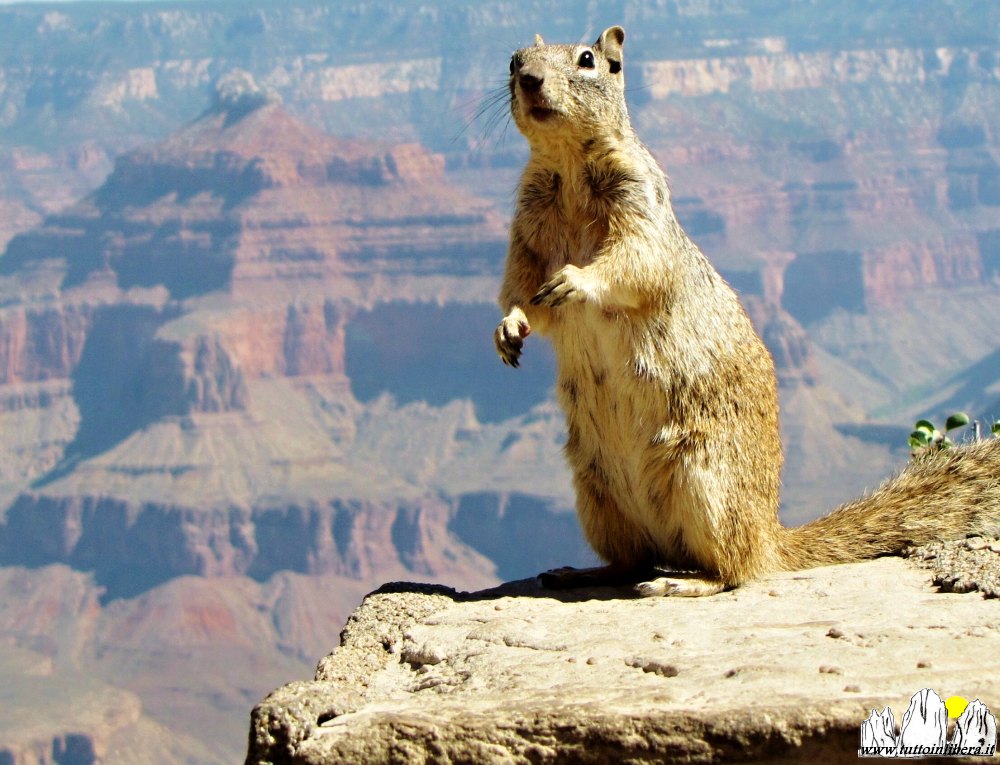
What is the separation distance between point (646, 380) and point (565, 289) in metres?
0.89

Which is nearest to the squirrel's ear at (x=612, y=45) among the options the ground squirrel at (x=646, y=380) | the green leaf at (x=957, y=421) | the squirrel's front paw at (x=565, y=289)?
the ground squirrel at (x=646, y=380)

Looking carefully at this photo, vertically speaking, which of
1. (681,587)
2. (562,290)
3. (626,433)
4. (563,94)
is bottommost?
(681,587)

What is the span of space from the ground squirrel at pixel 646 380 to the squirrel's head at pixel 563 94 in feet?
0.04

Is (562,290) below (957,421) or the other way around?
the other way around

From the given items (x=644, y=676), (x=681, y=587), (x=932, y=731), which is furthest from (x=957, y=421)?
(x=932, y=731)

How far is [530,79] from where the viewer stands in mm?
10016

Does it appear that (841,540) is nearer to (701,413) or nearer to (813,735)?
(701,413)

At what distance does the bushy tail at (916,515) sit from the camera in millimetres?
10164

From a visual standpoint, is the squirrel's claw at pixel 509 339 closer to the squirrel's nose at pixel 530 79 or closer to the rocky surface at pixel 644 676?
the squirrel's nose at pixel 530 79

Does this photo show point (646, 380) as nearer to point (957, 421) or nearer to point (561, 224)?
point (561, 224)

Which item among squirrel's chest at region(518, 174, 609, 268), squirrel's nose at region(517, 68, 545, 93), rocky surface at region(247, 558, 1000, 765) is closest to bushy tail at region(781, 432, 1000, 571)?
rocky surface at region(247, 558, 1000, 765)

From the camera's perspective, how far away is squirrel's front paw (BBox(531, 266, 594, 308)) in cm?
974

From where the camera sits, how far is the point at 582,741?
23.0 feet

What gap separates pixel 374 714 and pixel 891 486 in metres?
4.84
